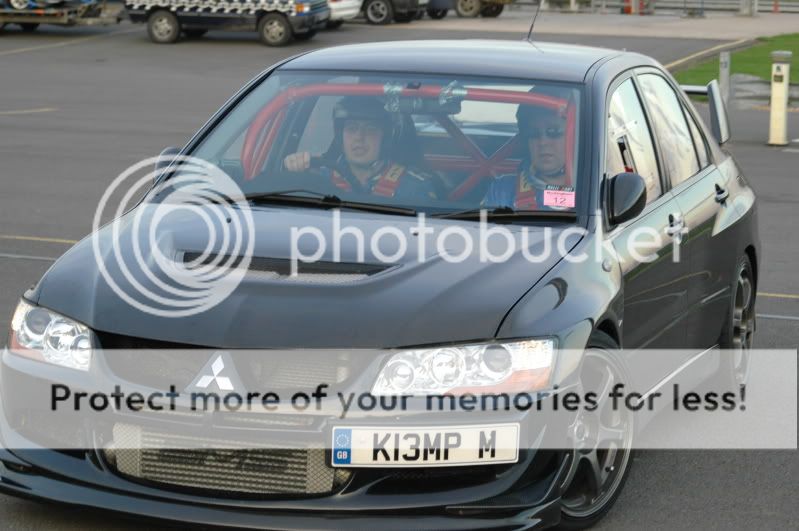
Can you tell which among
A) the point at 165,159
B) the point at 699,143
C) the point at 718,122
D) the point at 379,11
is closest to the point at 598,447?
the point at 165,159

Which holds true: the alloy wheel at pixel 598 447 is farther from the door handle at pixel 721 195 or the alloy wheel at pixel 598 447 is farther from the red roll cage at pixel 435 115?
the door handle at pixel 721 195

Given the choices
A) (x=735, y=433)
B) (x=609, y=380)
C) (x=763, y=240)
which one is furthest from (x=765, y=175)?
(x=609, y=380)

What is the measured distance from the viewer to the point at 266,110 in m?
6.69

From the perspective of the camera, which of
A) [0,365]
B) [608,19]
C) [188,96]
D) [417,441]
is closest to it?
[417,441]

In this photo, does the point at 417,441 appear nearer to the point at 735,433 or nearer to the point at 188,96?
the point at 735,433

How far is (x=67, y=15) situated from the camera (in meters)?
34.9

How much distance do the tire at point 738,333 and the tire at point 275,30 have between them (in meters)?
26.9

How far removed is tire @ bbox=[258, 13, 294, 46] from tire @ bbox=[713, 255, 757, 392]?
26.9 meters

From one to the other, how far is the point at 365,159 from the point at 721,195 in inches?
75.8

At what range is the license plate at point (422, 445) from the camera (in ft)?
15.5

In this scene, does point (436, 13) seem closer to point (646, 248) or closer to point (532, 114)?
point (532, 114)

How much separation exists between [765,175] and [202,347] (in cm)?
1259

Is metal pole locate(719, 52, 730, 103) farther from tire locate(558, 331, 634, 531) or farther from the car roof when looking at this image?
tire locate(558, 331, 634, 531)

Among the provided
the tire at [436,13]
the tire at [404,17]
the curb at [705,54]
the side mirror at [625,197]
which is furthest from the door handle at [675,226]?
the tire at [436,13]
